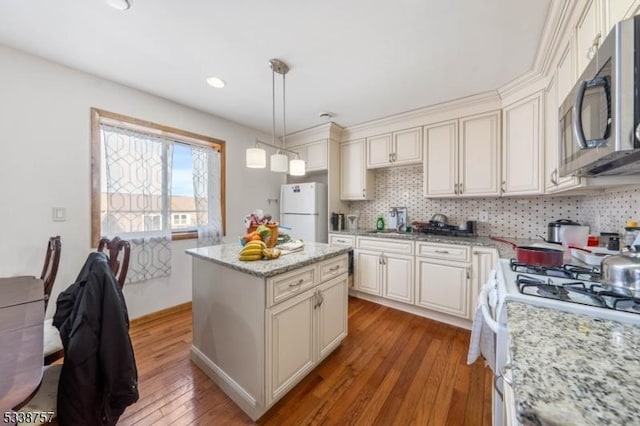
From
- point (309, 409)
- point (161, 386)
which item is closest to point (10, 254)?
point (161, 386)

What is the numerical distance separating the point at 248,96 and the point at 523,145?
2.69m

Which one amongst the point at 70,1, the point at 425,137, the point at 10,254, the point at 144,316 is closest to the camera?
the point at 70,1

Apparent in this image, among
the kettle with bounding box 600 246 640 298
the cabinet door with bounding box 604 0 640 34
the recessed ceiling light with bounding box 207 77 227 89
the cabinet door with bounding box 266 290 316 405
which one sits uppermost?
the recessed ceiling light with bounding box 207 77 227 89

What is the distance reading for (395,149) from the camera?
305 cm

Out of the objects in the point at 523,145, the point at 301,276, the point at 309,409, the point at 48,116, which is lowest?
the point at 309,409

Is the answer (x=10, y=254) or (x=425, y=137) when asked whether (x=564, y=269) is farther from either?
(x=10, y=254)

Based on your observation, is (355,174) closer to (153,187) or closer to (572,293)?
(153,187)

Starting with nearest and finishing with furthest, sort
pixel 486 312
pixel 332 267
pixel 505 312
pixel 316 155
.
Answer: pixel 505 312 < pixel 486 312 < pixel 332 267 < pixel 316 155

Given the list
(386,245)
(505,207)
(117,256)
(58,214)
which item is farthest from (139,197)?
(505,207)

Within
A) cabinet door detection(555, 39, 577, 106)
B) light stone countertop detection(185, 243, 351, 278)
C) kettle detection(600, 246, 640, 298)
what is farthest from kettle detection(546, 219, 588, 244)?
light stone countertop detection(185, 243, 351, 278)

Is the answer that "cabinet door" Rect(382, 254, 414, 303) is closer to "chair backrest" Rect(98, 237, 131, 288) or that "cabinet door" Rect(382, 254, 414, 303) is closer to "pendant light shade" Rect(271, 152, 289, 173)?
"pendant light shade" Rect(271, 152, 289, 173)

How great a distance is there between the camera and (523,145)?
2146 mm

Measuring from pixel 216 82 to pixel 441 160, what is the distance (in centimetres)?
249

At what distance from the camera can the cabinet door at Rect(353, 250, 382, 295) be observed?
9.50 ft
